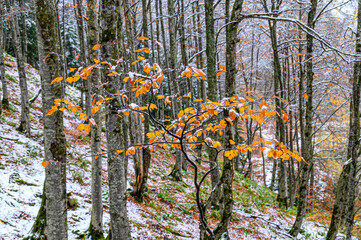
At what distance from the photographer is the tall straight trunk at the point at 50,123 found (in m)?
2.72

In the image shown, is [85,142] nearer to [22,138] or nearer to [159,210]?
[22,138]

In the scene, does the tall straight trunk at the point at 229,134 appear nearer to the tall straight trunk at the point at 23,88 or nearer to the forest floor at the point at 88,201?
the forest floor at the point at 88,201

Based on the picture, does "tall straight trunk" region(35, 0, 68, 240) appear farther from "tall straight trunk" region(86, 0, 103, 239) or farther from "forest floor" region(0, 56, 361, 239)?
"tall straight trunk" region(86, 0, 103, 239)

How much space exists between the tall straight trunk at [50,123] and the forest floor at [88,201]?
14.4 inches

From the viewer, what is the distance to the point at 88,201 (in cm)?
573

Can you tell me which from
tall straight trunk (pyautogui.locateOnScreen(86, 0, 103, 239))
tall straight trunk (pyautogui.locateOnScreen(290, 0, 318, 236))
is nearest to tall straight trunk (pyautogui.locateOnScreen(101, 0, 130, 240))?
tall straight trunk (pyautogui.locateOnScreen(86, 0, 103, 239))

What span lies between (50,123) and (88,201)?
3698mm

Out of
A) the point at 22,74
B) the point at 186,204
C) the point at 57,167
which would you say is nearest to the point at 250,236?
the point at 186,204

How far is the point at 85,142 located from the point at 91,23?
286 inches

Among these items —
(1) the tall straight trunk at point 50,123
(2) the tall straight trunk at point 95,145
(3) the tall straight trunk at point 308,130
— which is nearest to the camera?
(1) the tall straight trunk at point 50,123

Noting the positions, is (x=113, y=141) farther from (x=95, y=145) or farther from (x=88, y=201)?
(x=88, y=201)

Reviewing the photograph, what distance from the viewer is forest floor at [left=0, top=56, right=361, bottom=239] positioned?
4.67m

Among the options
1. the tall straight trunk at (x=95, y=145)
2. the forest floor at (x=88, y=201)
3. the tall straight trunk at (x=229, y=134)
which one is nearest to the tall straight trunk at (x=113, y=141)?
the forest floor at (x=88, y=201)

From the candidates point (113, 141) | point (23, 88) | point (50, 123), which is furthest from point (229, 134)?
point (23, 88)
